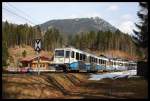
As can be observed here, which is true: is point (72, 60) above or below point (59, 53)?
below

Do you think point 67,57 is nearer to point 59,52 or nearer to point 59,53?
point 59,53

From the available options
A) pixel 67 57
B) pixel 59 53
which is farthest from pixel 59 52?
pixel 67 57

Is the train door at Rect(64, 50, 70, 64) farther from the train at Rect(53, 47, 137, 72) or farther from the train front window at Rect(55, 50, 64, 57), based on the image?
the train front window at Rect(55, 50, 64, 57)

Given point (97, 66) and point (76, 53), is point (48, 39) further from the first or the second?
point (76, 53)

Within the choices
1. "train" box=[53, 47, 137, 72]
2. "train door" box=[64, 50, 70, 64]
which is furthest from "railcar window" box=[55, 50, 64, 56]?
"train door" box=[64, 50, 70, 64]

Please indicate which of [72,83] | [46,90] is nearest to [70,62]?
[72,83]

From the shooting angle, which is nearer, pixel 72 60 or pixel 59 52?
pixel 72 60

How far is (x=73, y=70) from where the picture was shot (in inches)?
1550

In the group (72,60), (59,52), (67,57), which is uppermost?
(59,52)

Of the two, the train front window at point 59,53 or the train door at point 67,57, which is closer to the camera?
the train door at point 67,57

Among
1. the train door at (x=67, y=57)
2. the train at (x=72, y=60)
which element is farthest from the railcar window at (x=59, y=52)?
the train door at (x=67, y=57)

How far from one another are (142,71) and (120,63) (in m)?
33.9

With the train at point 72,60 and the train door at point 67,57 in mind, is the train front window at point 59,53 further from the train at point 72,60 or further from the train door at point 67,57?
the train door at point 67,57

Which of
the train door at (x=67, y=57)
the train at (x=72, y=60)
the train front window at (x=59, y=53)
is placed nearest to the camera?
the train door at (x=67, y=57)
